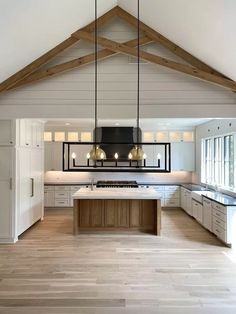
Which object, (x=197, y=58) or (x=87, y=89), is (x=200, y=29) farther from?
(x=87, y=89)

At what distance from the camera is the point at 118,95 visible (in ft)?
19.9

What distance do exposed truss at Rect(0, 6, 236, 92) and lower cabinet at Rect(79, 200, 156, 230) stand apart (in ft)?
10.1

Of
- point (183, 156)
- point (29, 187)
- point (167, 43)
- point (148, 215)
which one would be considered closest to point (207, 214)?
point (148, 215)

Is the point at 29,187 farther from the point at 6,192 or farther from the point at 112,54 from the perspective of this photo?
the point at 112,54

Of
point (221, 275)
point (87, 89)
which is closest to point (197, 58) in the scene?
point (87, 89)

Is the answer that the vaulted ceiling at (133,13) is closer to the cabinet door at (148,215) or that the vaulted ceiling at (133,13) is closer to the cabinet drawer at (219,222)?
the cabinet drawer at (219,222)

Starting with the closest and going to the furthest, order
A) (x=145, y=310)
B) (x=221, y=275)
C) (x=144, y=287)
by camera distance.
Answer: (x=145, y=310), (x=144, y=287), (x=221, y=275)

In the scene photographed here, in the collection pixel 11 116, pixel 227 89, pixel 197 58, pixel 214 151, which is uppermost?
pixel 197 58

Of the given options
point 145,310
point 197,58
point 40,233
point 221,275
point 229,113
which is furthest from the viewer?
point 40,233

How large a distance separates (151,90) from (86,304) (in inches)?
170

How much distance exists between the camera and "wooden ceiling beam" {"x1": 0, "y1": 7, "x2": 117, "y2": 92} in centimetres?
557

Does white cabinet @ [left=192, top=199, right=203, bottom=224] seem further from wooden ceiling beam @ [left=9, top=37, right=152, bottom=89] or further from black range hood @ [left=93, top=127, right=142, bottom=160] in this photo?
wooden ceiling beam @ [left=9, top=37, right=152, bottom=89]

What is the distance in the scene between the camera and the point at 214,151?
828 cm

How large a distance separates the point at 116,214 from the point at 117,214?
0.02 m
